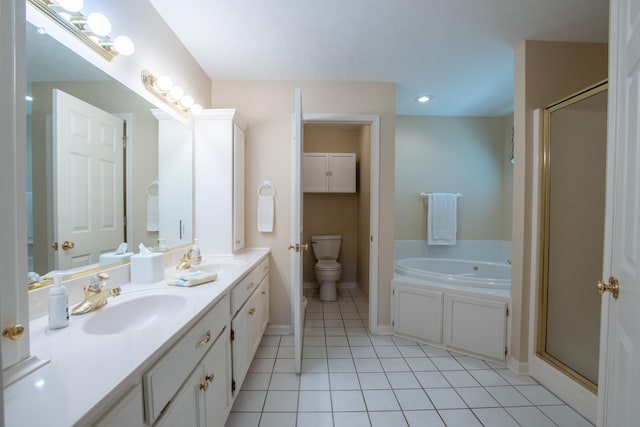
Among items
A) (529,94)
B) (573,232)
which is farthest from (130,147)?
(573,232)

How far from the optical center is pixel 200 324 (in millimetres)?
946

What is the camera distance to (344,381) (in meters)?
1.66

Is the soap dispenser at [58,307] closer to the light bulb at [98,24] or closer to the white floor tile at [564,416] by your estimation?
the light bulb at [98,24]

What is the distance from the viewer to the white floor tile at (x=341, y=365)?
178 cm

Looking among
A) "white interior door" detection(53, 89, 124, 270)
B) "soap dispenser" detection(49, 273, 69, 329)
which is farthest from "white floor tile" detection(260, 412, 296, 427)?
"white interior door" detection(53, 89, 124, 270)

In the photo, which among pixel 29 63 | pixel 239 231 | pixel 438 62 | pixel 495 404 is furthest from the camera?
pixel 239 231

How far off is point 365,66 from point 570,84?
4.92ft

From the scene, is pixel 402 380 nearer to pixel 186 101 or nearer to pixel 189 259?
pixel 189 259

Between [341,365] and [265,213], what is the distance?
4.62 feet

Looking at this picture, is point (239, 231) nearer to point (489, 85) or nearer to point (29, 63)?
point (29, 63)

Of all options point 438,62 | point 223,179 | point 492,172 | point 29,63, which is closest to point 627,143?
point 438,62

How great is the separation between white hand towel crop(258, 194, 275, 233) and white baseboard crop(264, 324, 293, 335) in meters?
0.94

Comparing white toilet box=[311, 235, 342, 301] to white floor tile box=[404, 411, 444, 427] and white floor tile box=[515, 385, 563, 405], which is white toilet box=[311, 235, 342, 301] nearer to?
white floor tile box=[404, 411, 444, 427]

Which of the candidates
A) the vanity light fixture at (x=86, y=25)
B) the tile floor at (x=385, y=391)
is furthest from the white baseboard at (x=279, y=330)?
the vanity light fixture at (x=86, y=25)
